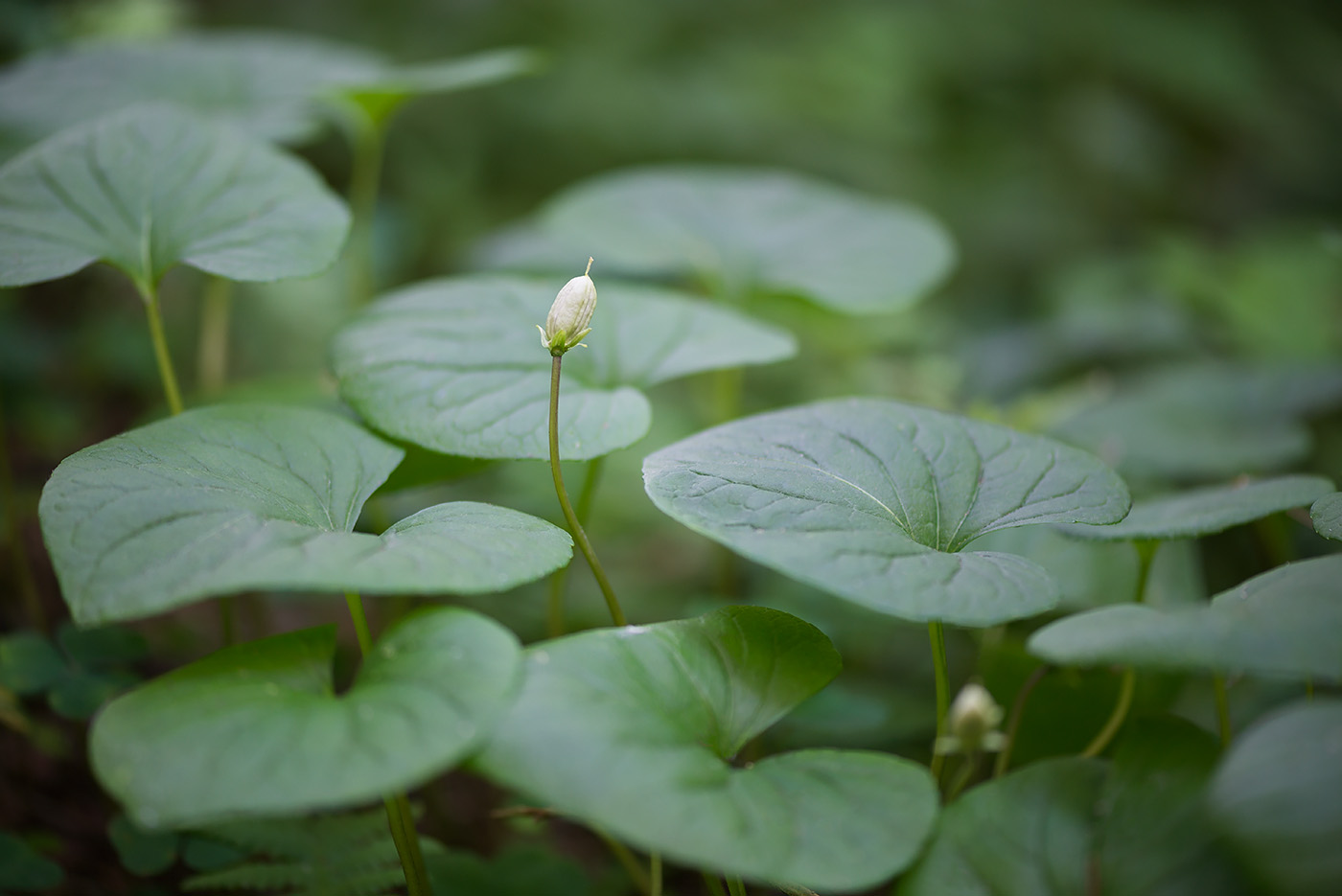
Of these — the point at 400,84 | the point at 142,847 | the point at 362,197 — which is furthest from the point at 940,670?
the point at 362,197

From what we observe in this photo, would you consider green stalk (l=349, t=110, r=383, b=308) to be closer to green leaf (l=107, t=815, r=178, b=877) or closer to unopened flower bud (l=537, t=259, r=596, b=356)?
unopened flower bud (l=537, t=259, r=596, b=356)

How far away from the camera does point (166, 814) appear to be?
530 millimetres

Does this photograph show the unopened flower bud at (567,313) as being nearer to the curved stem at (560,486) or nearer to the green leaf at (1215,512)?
the curved stem at (560,486)

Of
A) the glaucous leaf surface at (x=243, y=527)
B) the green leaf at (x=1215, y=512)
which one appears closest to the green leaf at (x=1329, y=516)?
the green leaf at (x=1215, y=512)

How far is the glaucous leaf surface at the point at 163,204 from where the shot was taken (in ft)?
3.13

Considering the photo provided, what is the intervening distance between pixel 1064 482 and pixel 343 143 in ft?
8.55

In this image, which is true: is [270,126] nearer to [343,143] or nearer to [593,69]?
[343,143]

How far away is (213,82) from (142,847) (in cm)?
135

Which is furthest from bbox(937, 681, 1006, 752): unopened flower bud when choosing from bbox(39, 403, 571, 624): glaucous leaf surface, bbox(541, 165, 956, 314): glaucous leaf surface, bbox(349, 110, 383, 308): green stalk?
bbox(349, 110, 383, 308): green stalk

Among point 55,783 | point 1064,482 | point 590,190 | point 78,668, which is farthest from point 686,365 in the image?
point 55,783

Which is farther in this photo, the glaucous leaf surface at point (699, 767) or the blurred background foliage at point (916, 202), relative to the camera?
the blurred background foliage at point (916, 202)

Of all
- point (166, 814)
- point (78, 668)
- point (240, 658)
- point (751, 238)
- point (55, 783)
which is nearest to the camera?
point (166, 814)

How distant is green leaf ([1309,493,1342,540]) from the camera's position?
2.54 feet

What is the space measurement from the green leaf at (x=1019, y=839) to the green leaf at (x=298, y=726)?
39cm
